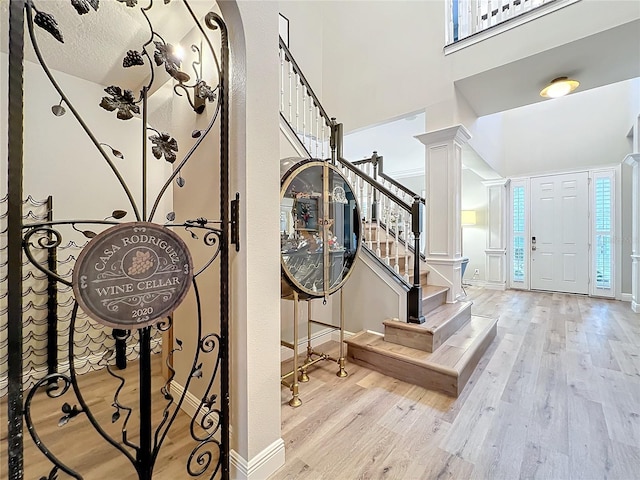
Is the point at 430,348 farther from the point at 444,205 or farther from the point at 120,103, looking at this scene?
the point at 120,103

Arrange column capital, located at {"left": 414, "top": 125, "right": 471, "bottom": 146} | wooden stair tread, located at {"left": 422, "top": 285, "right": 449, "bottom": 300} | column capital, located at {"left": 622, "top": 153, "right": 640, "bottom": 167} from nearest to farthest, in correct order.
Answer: wooden stair tread, located at {"left": 422, "top": 285, "right": 449, "bottom": 300}, column capital, located at {"left": 414, "top": 125, "right": 471, "bottom": 146}, column capital, located at {"left": 622, "top": 153, "right": 640, "bottom": 167}

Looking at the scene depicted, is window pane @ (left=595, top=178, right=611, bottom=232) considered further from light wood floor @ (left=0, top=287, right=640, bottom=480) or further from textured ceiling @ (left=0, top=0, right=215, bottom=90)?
textured ceiling @ (left=0, top=0, right=215, bottom=90)

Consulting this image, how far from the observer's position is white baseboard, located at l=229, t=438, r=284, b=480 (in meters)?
1.33

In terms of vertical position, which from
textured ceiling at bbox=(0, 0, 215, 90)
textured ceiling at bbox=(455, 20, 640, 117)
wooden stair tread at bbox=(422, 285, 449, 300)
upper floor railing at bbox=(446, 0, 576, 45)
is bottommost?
wooden stair tread at bbox=(422, 285, 449, 300)

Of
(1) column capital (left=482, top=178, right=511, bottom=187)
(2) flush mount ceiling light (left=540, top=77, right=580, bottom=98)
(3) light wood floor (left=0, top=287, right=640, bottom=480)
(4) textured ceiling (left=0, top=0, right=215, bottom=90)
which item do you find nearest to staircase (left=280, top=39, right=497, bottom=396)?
(3) light wood floor (left=0, top=287, right=640, bottom=480)

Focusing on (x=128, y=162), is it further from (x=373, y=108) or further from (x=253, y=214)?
(x=373, y=108)

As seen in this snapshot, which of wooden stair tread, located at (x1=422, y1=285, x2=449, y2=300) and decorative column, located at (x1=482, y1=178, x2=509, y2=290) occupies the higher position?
decorative column, located at (x1=482, y1=178, x2=509, y2=290)

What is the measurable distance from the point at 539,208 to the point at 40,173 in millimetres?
7364

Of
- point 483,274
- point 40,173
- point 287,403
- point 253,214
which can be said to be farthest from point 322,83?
point 483,274

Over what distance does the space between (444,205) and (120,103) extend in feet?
10.5

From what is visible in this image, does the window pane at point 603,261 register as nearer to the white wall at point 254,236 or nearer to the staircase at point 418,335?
the staircase at point 418,335

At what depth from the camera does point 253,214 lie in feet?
4.37

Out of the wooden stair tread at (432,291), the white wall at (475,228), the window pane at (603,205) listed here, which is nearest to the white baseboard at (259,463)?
the wooden stair tread at (432,291)

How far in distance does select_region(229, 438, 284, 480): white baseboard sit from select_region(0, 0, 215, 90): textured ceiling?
2.41m
